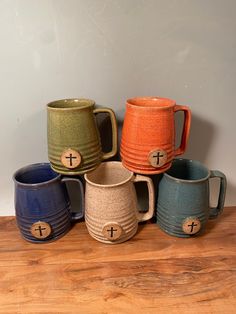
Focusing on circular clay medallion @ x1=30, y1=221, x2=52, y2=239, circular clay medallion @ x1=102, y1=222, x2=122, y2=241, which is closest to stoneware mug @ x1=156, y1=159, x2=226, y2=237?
circular clay medallion @ x1=102, y1=222, x2=122, y2=241

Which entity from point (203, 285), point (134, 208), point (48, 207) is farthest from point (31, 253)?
point (203, 285)

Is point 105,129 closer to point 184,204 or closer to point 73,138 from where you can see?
point 73,138

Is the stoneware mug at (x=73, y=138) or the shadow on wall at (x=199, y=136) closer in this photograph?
the stoneware mug at (x=73, y=138)

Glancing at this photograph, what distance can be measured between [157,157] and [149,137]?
4 cm

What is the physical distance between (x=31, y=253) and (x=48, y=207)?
0.32 ft

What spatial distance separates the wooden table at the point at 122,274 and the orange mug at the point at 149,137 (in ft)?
0.53

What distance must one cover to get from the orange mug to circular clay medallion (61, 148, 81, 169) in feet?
0.30

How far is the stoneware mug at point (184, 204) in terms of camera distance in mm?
547

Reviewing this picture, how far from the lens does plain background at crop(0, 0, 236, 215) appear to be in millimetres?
543

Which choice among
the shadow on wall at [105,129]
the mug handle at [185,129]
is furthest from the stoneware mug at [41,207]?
the mug handle at [185,129]

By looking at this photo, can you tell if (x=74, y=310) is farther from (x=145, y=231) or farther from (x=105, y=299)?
(x=145, y=231)

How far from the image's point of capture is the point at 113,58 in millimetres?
574

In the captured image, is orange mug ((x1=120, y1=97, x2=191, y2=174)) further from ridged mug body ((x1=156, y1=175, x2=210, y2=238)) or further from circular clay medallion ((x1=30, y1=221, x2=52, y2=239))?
circular clay medallion ((x1=30, y1=221, x2=52, y2=239))

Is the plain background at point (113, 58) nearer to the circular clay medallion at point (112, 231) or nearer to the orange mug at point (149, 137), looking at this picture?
the orange mug at point (149, 137)
